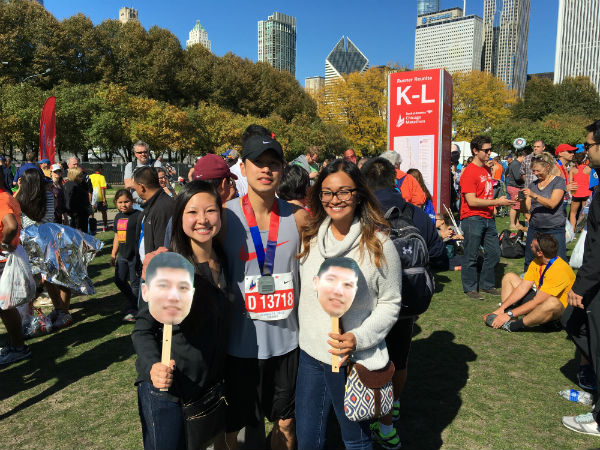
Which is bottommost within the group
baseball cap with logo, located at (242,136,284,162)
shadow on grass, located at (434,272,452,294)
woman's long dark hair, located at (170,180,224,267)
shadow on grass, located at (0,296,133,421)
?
shadow on grass, located at (0,296,133,421)

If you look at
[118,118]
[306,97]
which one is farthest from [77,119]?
[306,97]

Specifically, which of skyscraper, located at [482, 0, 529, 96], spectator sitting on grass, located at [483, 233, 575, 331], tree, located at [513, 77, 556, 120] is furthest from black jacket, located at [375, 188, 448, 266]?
skyscraper, located at [482, 0, 529, 96]

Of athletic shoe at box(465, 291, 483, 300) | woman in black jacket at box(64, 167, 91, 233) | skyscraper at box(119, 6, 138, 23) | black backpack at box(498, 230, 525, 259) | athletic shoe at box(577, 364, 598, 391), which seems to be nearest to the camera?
athletic shoe at box(577, 364, 598, 391)

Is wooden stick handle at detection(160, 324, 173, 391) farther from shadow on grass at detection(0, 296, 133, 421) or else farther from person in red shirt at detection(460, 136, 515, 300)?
person in red shirt at detection(460, 136, 515, 300)

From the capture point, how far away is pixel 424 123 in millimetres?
9242

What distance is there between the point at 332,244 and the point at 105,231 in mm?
11802

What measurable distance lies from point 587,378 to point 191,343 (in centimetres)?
361

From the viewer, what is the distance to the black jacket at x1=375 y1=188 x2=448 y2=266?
9.39 feet

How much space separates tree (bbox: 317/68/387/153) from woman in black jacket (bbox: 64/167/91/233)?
99.1 ft

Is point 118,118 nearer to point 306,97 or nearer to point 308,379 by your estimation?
point 306,97

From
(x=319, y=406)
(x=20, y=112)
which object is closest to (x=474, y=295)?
(x=319, y=406)

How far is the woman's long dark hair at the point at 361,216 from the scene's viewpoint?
7.19ft

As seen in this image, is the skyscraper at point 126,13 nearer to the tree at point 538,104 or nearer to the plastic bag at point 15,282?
the tree at point 538,104

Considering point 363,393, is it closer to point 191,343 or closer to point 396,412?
point 191,343
